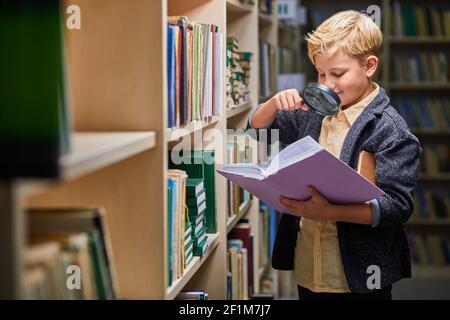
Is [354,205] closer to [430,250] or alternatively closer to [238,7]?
[238,7]

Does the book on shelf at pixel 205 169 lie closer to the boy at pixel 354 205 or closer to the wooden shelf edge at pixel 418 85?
the boy at pixel 354 205

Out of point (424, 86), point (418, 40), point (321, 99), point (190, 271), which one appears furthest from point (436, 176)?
point (190, 271)

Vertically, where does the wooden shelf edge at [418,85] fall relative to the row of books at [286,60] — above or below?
below

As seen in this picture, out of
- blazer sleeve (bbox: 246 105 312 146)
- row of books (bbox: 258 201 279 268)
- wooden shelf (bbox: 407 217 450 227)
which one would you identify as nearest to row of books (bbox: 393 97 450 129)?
wooden shelf (bbox: 407 217 450 227)

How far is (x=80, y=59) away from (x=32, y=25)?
2.20 ft

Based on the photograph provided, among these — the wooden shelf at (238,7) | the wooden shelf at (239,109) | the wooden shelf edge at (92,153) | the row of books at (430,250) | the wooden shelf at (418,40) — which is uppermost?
the wooden shelf at (418,40)

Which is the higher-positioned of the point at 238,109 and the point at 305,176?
the point at 238,109

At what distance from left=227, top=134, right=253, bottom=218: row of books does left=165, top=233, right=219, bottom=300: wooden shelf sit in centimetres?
36

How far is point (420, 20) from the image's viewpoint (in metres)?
5.66

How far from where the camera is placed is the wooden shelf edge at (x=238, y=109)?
2537mm

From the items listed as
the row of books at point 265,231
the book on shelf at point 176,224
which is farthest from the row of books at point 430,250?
the book on shelf at point 176,224

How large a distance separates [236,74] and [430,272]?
3.38 m

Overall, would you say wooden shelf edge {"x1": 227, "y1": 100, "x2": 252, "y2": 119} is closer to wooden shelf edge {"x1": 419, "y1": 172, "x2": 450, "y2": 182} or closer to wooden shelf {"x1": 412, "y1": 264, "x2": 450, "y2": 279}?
wooden shelf {"x1": 412, "y1": 264, "x2": 450, "y2": 279}

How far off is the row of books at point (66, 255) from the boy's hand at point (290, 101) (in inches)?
39.7
